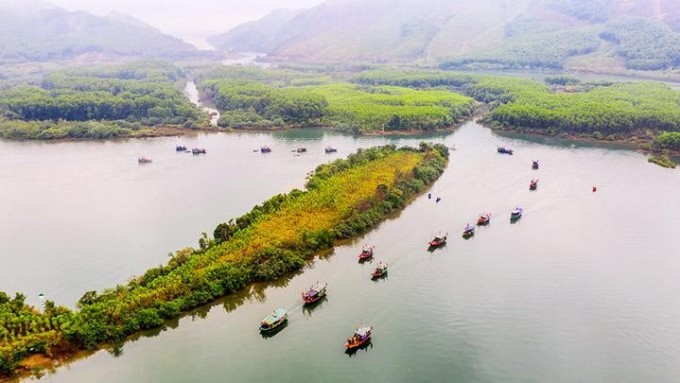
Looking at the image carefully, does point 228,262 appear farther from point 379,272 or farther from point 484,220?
point 484,220

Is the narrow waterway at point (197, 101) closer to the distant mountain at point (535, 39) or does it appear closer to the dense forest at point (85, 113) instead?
the dense forest at point (85, 113)

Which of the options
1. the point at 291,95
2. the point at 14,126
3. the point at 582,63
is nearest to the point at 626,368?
the point at 291,95

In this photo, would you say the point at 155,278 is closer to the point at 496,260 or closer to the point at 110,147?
the point at 496,260

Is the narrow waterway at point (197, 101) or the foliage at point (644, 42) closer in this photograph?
the narrow waterway at point (197, 101)

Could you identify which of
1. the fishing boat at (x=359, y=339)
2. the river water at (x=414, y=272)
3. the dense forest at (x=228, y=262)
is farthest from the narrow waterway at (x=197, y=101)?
the fishing boat at (x=359, y=339)

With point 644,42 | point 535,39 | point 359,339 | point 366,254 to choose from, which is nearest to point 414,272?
point 366,254

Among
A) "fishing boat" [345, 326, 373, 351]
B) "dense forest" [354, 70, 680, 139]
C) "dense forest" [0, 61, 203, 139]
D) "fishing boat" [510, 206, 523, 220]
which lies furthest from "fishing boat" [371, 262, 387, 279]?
"dense forest" [0, 61, 203, 139]

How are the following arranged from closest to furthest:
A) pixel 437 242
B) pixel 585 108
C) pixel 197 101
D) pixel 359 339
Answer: pixel 359 339 → pixel 437 242 → pixel 585 108 → pixel 197 101

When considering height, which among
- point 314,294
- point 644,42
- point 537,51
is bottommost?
point 314,294
